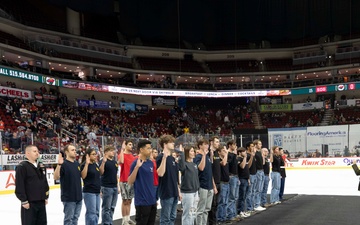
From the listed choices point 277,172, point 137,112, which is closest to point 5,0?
point 137,112

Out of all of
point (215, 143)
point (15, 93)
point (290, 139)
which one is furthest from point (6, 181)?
point (290, 139)

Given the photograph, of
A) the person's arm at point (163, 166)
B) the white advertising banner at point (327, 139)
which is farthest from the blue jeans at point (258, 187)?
the white advertising banner at point (327, 139)

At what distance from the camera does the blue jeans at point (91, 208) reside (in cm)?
738

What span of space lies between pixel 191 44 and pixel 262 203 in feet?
126

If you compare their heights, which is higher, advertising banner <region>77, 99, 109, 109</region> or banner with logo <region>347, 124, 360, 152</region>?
advertising banner <region>77, 99, 109, 109</region>

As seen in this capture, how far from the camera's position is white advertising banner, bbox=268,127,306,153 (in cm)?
3008

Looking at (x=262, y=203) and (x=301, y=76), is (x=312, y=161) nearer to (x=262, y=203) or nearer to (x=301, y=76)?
(x=262, y=203)

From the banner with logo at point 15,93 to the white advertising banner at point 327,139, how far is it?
2075 centimetres

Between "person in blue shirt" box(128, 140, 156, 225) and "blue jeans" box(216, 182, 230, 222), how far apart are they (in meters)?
3.09

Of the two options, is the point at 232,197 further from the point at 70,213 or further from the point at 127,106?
the point at 127,106

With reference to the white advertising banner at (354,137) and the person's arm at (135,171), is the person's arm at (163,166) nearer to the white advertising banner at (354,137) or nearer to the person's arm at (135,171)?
the person's arm at (135,171)

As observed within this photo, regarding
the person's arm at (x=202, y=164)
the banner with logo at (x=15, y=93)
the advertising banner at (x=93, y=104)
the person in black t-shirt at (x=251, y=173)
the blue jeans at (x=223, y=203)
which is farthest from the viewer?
the advertising banner at (x=93, y=104)

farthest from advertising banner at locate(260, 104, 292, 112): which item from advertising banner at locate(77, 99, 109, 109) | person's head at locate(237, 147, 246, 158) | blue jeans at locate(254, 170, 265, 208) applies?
person's head at locate(237, 147, 246, 158)

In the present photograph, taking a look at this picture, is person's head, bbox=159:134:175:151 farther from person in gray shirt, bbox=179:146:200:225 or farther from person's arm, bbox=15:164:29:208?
person's arm, bbox=15:164:29:208
